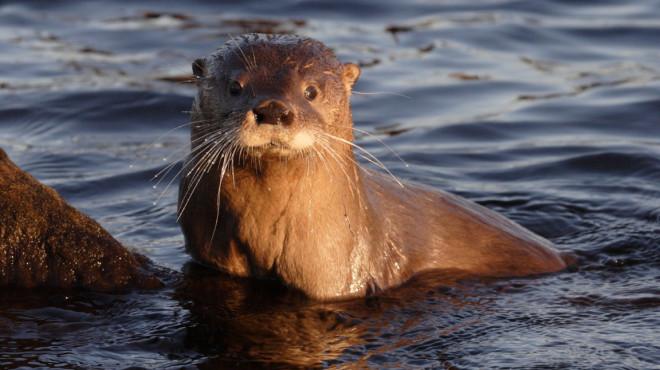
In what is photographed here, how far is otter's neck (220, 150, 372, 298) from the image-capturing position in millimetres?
5988

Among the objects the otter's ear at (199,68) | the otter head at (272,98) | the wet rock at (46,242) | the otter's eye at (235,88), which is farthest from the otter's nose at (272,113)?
the wet rock at (46,242)

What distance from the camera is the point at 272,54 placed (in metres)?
5.88

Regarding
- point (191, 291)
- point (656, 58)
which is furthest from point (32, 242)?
point (656, 58)

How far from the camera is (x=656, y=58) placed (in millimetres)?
12547

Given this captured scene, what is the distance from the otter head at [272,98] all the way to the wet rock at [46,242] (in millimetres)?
709

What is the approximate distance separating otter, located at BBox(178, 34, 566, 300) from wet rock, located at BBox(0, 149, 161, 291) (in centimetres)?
42

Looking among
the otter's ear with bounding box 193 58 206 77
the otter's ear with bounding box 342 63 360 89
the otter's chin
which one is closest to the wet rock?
the otter's ear with bounding box 193 58 206 77

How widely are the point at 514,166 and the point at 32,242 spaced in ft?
14.1

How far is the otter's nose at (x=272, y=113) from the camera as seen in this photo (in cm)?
543

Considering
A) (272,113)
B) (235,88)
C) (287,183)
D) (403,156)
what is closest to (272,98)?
(272,113)

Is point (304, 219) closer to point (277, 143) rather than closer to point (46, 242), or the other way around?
point (277, 143)

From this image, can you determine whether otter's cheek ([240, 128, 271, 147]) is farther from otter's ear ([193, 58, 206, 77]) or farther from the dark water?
the dark water

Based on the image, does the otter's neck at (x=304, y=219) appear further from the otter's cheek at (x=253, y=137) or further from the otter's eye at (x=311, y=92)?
the otter's cheek at (x=253, y=137)

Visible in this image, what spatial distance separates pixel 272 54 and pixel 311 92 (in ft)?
0.79
